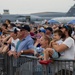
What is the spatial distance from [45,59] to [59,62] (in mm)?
295

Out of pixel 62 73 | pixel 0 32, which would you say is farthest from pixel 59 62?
pixel 0 32

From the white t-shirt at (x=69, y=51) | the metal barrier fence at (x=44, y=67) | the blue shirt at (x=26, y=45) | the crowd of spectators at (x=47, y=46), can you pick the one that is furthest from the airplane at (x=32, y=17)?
the white t-shirt at (x=69, y=51)

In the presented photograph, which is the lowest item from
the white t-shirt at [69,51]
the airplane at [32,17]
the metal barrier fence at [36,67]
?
the airplane at [32,17]

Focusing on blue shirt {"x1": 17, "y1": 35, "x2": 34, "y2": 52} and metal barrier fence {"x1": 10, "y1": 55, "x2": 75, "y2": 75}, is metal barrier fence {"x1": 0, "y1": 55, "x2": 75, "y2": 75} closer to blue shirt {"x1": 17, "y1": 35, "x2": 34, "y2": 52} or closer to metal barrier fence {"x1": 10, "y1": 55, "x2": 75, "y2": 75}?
metal barrier fence {"x1": 10, "y1": 55, "x2": 75, "y2": 75}

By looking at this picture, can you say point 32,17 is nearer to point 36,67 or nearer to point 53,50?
point 36,67

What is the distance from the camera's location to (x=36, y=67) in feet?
21.7

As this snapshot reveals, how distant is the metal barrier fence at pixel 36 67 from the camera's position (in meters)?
6.21

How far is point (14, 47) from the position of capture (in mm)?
8500

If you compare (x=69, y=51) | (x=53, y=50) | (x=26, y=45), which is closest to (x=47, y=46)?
(x=53, y=50)

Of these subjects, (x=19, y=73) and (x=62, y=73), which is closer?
(x=62, y=73)

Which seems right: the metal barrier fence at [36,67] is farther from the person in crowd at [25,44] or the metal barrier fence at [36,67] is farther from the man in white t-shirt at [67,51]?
the person in crowd at [25,44]

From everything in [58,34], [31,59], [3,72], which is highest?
[58,34]

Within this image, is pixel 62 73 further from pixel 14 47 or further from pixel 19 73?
pixel 14 47

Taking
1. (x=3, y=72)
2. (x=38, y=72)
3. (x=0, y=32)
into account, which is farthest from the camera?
(x=0, y=32)
